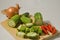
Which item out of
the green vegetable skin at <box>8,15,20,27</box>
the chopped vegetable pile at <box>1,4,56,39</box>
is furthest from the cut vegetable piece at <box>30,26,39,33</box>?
the green vegetable skin at <box>8,15,20,27</box>

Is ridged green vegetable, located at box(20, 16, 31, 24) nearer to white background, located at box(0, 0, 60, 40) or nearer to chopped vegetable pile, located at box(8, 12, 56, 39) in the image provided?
chopped vegetable pile, located at box(8, 12, 56, 39)

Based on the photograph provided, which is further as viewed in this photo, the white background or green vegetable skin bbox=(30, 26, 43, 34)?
the white background

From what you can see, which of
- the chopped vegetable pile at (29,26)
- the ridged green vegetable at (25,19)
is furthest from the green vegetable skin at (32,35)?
the ridged green vegetable at (25,19)

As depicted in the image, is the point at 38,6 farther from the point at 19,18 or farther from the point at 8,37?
the point at 8,37

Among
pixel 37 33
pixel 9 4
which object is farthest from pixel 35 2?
pixel 37 33

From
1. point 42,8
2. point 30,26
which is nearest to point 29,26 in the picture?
point 30,26

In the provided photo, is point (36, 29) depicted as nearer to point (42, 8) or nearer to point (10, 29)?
point (10, 29)

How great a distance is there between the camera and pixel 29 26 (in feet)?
4.22

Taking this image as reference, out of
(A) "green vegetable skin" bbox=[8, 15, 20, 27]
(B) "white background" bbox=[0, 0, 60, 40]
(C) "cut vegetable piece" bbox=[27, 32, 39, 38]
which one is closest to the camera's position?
(C) "cut vegetable piece" bbox=[27, 32, 39, 38]

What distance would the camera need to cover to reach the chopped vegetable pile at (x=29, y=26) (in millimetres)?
1233

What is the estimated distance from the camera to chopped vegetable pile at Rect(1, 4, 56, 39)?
1.23 meters

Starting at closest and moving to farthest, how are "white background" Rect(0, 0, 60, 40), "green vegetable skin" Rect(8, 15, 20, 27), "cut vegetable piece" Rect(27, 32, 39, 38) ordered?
"cut vegetable piece" Rect(27, 32, 39, 38)
"green vegetable skin" Rect(8, 15, 20, 27)
"white background" Rect(0, 0, 60, 40)

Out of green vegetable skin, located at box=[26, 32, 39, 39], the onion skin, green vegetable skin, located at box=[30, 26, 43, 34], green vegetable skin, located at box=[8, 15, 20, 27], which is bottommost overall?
green vegetable skin, located at box=[26, 32, 39, 39]

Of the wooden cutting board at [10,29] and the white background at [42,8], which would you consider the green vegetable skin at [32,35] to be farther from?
the white background at [42,8]
